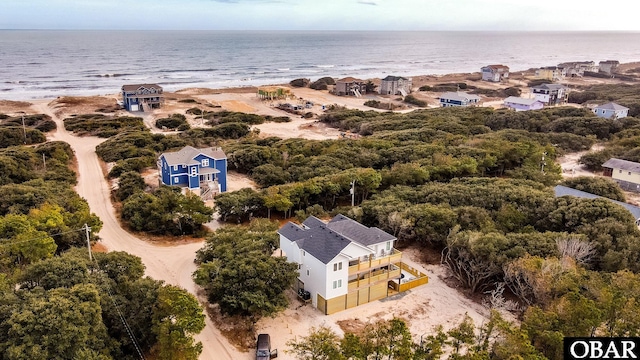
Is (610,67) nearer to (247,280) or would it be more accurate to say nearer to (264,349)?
(247,280)

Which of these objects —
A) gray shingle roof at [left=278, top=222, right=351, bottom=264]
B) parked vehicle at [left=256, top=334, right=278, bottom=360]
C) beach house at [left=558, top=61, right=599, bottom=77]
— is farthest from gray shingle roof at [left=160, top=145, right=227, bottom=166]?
beach house at [left=558, top=61, right=599, bottom=77]

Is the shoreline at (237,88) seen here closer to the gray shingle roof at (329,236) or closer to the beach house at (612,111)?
the beach house at (612,111)

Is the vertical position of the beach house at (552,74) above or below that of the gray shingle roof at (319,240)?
above

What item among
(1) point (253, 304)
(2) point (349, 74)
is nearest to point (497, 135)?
(1) point (253, 304)

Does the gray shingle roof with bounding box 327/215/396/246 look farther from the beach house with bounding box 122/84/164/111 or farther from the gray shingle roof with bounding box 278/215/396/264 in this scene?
the beach house with bounding box 122/84/164/111

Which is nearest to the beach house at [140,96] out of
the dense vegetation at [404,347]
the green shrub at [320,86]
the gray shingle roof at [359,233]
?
the green shrub at [320,86]

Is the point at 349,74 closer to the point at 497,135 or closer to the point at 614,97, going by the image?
the point at 614,97

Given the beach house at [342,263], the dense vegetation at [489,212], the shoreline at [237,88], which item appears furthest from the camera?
the shoreline at [237,88]
